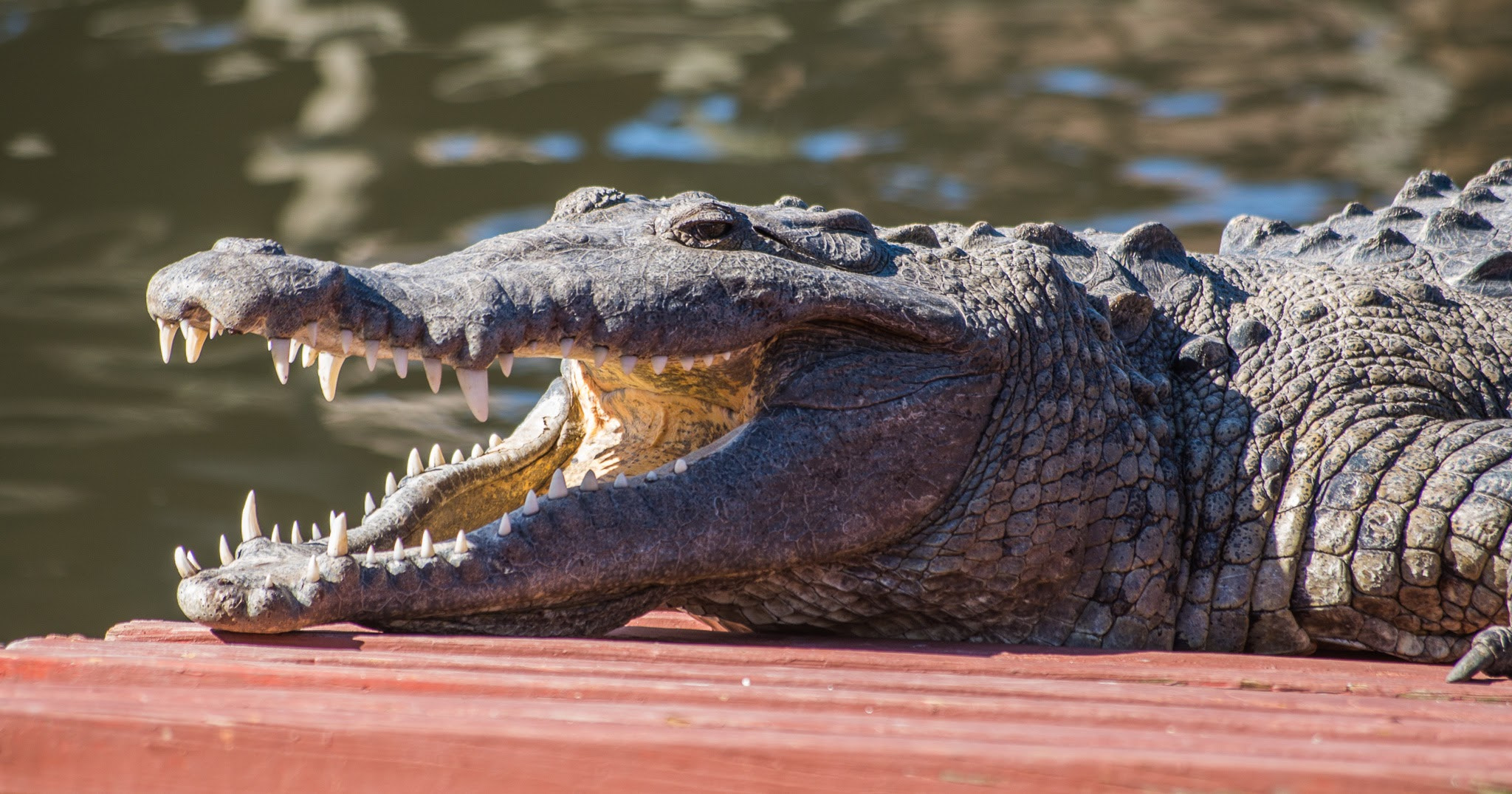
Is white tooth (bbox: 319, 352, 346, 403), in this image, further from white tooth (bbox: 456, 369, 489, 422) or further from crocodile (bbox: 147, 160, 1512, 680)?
white tooth (bbox: 456, 369, 489, 422)

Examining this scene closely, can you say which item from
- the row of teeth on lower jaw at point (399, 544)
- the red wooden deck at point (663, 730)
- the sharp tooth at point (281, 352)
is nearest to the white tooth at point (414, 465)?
the row of teeth on lower jaw at point (399, 544)

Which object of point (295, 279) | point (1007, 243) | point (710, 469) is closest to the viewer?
point (295, 279)

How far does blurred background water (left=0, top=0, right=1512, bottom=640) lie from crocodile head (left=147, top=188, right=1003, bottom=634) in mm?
3744

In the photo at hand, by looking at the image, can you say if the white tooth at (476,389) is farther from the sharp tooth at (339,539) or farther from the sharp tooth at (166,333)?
the sharp tooth at (166,333)

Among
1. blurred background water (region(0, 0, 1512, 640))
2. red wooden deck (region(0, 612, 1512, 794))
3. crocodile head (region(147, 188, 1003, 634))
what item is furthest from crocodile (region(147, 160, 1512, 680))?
blurred background water (region(0, 0, 1512, 640))

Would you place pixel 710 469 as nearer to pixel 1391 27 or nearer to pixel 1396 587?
pixel 1396 587

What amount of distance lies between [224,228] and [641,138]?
2.00 m

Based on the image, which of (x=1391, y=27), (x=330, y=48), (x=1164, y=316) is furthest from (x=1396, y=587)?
(x=330, y=48)

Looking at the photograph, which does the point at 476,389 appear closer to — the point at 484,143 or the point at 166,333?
the point at 166,333

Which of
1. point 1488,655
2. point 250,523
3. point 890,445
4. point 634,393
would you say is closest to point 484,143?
point 634,393

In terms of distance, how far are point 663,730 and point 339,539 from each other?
82 cm

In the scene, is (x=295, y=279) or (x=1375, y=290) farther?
(x=1375, y=290)

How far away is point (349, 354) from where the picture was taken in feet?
5.75

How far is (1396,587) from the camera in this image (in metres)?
2.13
